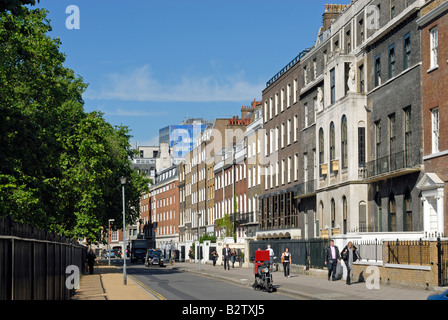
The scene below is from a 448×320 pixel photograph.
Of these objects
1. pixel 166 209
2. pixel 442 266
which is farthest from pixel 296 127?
pixel 166 209

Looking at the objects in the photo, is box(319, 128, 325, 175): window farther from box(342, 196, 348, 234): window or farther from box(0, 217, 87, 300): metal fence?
box(0, 217, 87, 300): metal fence

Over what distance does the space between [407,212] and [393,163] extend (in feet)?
9.44

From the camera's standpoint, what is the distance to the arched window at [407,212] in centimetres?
3981

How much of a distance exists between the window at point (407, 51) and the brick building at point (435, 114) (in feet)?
7.03

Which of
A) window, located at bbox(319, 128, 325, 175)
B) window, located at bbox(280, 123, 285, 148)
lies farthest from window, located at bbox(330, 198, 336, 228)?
window, located at bbox(280, 123, 285, 148)

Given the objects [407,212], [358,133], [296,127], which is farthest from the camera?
[296,127]

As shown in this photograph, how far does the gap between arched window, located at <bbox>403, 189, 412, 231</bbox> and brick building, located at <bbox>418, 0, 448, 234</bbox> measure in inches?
94.3

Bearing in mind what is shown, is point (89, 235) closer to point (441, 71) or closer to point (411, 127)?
point (411, 127)

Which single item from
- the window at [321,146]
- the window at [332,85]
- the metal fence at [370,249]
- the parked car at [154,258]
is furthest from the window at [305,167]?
the parked car at [154,258]

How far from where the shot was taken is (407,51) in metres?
40.6

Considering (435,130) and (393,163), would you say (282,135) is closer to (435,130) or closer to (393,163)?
(393,163)

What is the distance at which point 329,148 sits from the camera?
1977 inches

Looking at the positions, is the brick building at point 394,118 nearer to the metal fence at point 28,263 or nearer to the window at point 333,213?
the window at point 333,213

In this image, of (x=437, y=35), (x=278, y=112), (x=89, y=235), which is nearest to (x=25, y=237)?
(x=437, y=35)
